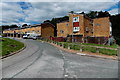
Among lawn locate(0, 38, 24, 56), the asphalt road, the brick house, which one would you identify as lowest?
the asphalt road

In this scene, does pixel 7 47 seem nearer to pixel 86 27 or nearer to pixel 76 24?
A: pixel 76 24

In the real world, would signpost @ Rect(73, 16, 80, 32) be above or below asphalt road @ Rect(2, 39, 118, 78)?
above

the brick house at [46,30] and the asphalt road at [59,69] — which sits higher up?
the brick house at [46,30]

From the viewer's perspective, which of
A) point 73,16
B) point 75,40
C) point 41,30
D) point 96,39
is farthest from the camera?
point 41,30

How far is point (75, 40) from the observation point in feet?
90.4

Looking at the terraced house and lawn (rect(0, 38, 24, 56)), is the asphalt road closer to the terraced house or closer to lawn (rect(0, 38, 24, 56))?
lawn (rect(0, 38, 24, 56))

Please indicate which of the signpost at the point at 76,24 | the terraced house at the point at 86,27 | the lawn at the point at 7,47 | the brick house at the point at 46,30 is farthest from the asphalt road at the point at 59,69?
the brick house at the point at 46,30

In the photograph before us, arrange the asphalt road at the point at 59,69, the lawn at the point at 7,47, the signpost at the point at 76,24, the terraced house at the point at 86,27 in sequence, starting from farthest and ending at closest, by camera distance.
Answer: the signpost at the point at 76,24
the terraced house at the point at 86,27
the lawn at the point at 7,47
the asphalt road at the point at 59,69

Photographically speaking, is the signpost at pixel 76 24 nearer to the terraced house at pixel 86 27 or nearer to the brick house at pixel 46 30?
the terraced house at pixel 86 27

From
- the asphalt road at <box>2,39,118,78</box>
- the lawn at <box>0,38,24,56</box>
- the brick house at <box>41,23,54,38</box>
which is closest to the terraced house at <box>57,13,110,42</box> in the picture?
the brick house at <box>41,23,54,38</box>

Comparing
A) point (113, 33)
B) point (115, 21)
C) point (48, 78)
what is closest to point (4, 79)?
point (48, 78)

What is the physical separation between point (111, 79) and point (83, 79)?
145 centimetres

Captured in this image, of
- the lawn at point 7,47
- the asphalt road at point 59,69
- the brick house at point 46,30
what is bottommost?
the asphalt road at point 59,69

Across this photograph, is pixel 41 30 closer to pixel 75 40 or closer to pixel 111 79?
pixel 75 40
